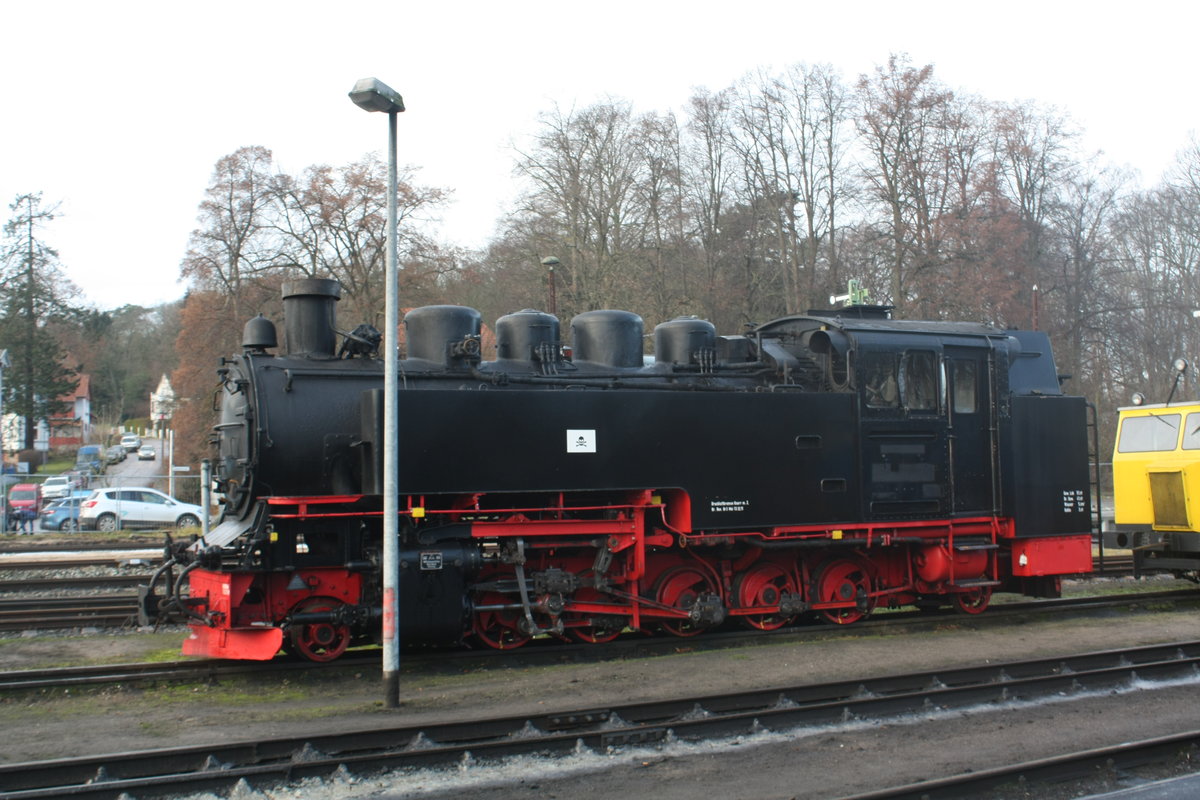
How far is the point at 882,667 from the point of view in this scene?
863 cm

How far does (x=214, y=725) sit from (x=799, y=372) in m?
6.60

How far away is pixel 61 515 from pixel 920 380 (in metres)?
24.0

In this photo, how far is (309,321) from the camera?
8891 millimetres

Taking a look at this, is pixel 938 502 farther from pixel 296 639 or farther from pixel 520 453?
pixel 296 639

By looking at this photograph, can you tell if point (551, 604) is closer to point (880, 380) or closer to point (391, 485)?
point (391, 485)

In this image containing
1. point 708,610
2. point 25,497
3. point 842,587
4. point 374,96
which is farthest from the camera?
point 25,497

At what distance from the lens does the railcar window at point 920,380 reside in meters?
10.0

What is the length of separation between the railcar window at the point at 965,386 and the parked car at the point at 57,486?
26.9 m

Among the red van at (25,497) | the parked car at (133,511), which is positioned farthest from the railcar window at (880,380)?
the red van at (25,497)

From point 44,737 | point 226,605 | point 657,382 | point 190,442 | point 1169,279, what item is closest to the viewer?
point 44,737

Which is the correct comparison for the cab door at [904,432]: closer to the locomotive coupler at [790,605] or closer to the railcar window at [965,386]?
the railcar window at [965,386]

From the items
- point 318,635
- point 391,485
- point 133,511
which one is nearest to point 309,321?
point 391,485

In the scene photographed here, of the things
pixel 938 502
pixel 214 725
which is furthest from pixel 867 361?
pixel 214 725

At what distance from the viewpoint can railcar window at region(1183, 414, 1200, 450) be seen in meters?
12.6
